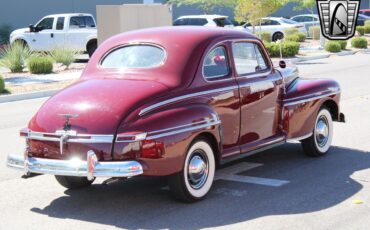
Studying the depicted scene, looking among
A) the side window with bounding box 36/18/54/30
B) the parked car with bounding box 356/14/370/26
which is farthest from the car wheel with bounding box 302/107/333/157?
the parked car with bounding box 356/14/370/26

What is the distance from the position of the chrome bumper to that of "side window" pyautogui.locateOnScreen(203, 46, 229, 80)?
155 cm

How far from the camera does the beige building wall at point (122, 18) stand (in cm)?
2305

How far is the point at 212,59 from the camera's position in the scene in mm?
7070

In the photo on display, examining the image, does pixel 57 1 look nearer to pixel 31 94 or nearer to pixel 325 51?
pixel 325 51

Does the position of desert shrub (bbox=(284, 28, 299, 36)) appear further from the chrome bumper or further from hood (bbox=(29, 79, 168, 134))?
the chrome bumper

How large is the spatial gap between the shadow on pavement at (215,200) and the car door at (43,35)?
65.2 ft

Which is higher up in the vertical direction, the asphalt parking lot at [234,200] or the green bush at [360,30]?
the asphalt parking lot at [234,200]

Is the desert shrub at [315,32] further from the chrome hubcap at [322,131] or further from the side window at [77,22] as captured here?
the chrome hubcap at [322,131]

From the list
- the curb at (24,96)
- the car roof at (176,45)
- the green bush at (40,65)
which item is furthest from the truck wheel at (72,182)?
the green bush at (40,65)

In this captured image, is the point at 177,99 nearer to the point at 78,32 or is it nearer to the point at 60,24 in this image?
the point at 78,32

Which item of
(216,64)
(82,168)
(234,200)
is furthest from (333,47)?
(82,168)

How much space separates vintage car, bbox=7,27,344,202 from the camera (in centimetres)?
598

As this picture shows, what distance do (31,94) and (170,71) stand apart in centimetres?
1115

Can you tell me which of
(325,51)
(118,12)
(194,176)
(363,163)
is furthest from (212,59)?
(325,51)
